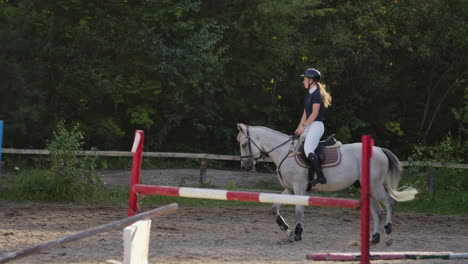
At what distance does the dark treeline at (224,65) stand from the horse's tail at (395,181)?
11.4 metres

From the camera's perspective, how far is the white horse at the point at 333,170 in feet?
36.1

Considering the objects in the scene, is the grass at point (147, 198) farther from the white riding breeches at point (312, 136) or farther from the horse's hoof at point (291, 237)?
the white riding breeches at point (312, 136)

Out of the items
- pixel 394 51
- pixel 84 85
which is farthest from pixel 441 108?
pixel 84 85

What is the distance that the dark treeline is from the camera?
22.2 meters

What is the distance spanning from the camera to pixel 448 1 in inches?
896

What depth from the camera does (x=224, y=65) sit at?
935 inches

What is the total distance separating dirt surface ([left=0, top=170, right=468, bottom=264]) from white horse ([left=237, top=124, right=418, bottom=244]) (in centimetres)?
49

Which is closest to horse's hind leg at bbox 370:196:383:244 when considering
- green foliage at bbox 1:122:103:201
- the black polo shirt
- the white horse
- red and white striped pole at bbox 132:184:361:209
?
the white horse

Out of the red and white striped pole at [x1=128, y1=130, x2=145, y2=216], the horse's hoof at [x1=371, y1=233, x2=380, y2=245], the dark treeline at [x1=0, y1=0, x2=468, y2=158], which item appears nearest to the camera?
the red and white striped pole at [x1=128, y1=130, x2=145, y2=216]

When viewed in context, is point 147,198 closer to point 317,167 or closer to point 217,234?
point 217,234

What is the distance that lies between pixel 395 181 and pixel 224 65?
13.1 metres

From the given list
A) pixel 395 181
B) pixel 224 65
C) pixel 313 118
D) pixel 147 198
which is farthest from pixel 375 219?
pixel 224 65

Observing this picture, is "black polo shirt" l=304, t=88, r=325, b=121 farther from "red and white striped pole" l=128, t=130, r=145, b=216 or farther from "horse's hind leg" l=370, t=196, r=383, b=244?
"red and white striped pole" l=128, t=130, r=145, b=216

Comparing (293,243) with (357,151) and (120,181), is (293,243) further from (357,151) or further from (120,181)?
(120,181)
